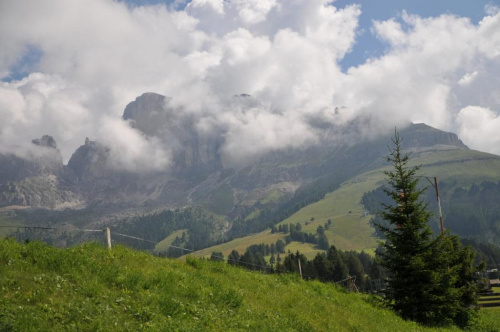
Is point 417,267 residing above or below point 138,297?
below

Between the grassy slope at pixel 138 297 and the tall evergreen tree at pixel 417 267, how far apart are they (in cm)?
768

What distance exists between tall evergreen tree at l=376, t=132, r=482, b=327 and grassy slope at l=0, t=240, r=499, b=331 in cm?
768

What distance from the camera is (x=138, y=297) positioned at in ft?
42.3

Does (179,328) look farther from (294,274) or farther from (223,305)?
(294,274)

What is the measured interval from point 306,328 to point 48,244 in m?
10.5

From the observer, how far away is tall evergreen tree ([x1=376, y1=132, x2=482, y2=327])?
87.7 feet

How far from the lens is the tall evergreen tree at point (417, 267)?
87.7 feet

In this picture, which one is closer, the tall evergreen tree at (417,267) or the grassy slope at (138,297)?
the grassy slope at (138,297)

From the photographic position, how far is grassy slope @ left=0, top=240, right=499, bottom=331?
10.9 metres

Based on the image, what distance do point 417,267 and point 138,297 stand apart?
2054 cm

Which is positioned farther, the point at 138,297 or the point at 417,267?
the point at 417,267

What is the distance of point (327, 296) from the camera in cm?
2277

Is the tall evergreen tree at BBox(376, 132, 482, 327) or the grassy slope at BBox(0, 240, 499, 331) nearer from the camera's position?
the grassy slope at BBox(0, 240, 499, 331)

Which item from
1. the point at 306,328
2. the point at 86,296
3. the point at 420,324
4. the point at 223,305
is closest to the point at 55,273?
the point at 86,296
